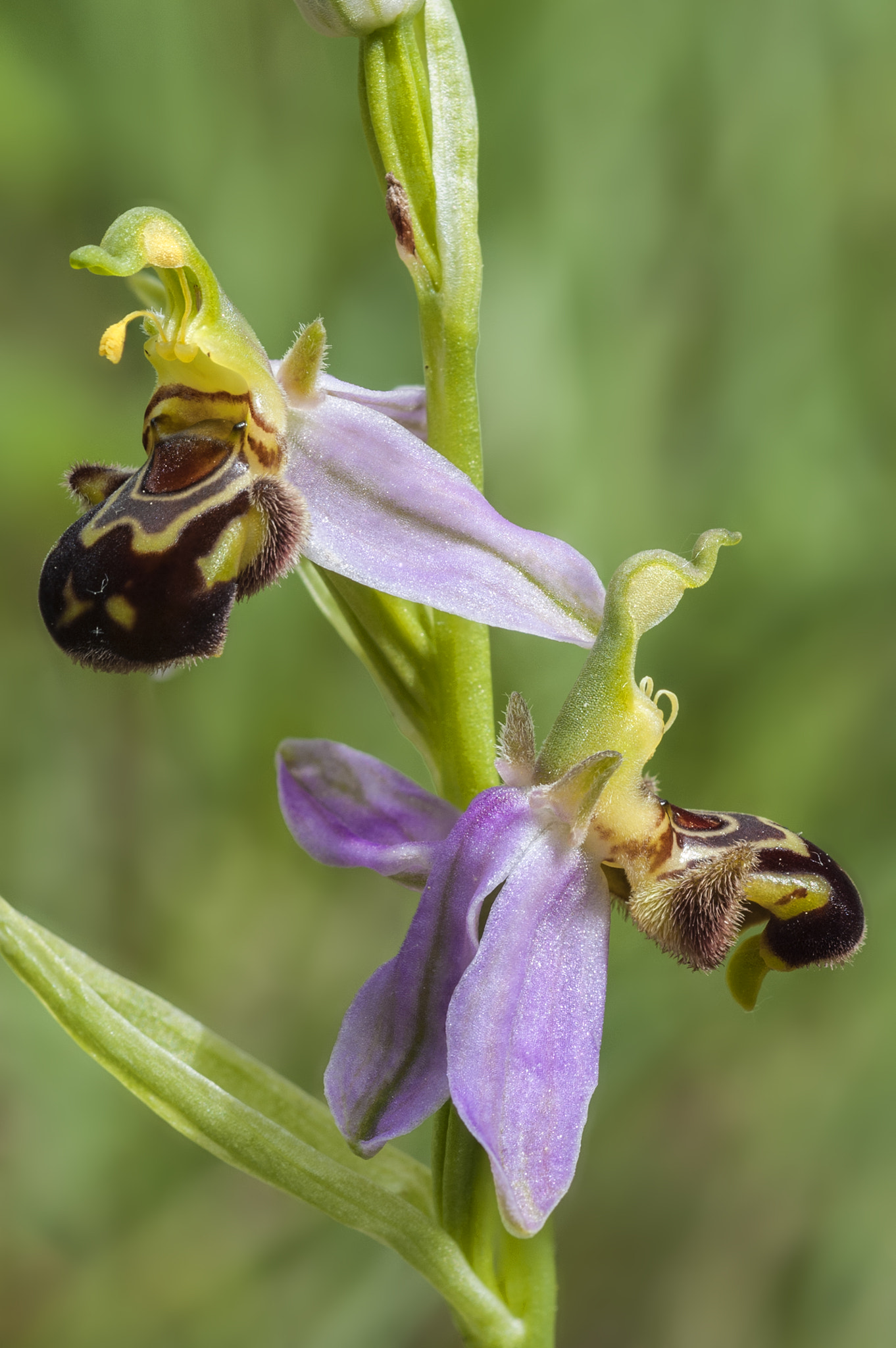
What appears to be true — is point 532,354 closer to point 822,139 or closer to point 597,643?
point 822,139

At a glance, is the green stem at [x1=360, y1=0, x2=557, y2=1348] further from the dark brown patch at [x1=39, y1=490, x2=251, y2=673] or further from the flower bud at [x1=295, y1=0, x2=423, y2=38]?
the dark brown patch at [x1=39, y1=490, x2=251, y2=673]

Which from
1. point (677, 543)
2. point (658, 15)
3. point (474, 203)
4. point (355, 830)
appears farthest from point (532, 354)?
point (355, 830)

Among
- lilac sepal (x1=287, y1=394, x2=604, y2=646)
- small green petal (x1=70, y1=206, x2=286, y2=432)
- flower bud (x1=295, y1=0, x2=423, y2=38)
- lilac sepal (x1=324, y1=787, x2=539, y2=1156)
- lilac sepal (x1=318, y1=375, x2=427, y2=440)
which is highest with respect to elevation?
flower bud (x1=295, y1=0, x2=423, y2=38)

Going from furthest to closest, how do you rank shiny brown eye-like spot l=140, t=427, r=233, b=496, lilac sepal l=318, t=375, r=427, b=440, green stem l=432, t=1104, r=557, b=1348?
lilac sepal l=318, t=375, r=427, b=440 → green stem l=432, t=1104, r=557, b=1348 → shiny brown eye-like spot l=140, t=427, r=233, b=496

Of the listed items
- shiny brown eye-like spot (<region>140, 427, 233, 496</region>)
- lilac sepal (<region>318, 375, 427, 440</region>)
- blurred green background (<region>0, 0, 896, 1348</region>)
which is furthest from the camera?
blurred green background (<region>0, 0, 896, 1348</region>)

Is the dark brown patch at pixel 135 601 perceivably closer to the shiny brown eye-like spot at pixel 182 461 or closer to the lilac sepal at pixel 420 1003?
the shiny brown eye-like spot at pixel 182 461

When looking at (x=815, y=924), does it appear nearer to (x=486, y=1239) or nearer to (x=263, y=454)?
(x=486, y=1239)

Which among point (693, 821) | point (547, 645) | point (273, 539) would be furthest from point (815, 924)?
point (547, 645)

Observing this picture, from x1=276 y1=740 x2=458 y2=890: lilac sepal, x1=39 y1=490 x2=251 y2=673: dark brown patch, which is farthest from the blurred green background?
x1=39 y1=490 x2=251 y2=673: dark brown patch
